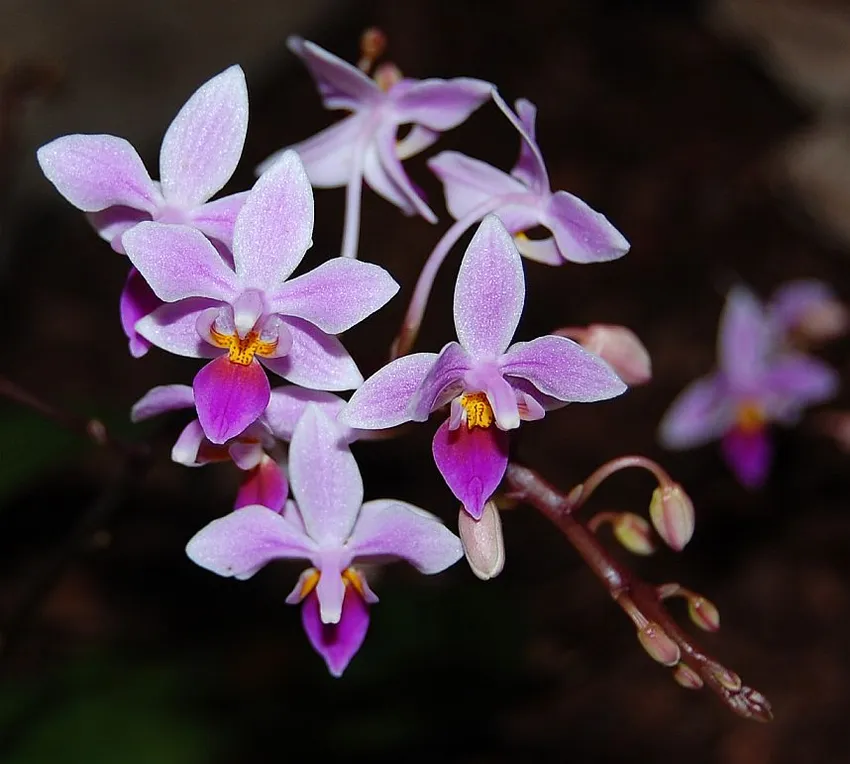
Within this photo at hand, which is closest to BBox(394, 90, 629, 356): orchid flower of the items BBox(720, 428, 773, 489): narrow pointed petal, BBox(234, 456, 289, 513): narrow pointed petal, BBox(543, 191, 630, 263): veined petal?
BBox(543, 191, 630, 263): veined petal

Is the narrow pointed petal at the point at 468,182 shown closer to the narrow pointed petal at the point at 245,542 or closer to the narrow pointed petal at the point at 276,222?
the narrow pointed petal at the point at 276,222

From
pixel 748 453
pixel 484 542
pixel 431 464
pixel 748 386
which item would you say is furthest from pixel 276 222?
pixel 431 464

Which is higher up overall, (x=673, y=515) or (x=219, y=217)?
(x=219, y=217)

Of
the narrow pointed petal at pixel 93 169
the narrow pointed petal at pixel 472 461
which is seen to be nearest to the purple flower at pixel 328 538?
the narrow pointed petal at pixel 472 461

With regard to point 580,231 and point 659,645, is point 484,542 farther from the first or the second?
point 580,231

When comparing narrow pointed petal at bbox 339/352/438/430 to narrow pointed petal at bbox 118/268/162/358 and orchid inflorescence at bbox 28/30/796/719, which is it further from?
narrow pointed petal at bbox 118/268/162/358

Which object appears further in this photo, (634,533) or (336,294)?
(634,533)
